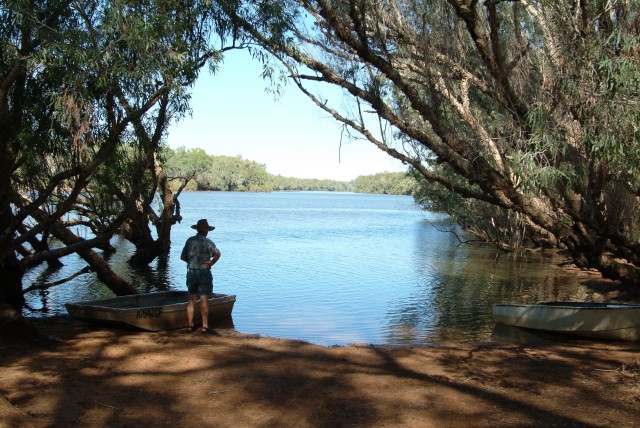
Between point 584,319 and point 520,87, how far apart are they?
366 cm

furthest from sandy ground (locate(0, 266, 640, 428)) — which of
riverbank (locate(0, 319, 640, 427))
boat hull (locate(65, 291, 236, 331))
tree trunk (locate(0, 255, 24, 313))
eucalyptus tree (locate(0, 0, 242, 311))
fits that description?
eucalyptus tree (locate(0, 0, 242, 311))

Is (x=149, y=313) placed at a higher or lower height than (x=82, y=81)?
lower

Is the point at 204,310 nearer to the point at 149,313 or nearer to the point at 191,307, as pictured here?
the point at 191,307

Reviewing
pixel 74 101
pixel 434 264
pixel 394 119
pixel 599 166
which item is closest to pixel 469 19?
pixel 394 119

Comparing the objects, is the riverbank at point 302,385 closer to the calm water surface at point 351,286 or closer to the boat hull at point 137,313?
the boat hull at point 137,313

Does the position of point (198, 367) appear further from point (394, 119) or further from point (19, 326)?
point (394, 119)

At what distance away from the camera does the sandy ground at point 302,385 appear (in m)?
5.19

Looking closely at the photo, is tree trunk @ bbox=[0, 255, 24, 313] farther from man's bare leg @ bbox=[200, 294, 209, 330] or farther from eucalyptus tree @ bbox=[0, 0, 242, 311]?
man's bare leg @ bbox=[200, 294, 209, 330]

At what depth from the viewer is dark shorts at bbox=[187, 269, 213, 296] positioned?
888 centimetres

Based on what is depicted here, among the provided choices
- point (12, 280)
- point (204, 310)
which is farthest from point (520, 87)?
point (12, 280)

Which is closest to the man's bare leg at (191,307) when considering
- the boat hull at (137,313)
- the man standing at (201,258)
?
the man standing at (201,258)

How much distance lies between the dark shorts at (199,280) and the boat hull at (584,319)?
5.14 m

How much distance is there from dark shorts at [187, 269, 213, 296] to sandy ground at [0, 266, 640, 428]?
78cm

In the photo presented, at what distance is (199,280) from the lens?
29.4ft
